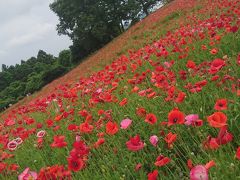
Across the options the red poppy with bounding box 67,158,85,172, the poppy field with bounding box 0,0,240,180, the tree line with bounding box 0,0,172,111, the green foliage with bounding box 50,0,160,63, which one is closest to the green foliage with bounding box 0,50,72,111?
the tree line with bounding box 0,0,172,111

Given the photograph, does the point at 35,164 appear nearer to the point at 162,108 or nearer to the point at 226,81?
the point at 162,108

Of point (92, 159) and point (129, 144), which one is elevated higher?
point (129, 144)

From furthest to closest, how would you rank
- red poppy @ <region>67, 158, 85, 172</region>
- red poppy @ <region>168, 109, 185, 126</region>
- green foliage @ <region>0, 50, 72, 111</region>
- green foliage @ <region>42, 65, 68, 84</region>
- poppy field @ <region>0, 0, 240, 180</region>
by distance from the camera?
green foliage @ <region>0, 50, 72, 111</region>
green foliage @ <region>42, 65, 68, 84</region>
red poppy @ <region>67, 158, 85, 172</region>
red poppy @ <region>168, 109, 185, 126</region>
poppy field @ <region>0, 0, 240, 180</region>

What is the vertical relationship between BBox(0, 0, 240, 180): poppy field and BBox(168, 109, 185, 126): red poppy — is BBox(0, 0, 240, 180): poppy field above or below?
below

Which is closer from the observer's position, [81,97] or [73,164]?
[73,164]

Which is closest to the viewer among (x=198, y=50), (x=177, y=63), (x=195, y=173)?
(x=195, y=173)

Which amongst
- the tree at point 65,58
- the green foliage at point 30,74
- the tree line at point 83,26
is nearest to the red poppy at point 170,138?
the green foliage at point 30,74

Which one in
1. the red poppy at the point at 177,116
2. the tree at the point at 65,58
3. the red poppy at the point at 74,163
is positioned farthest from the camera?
the tree at the point at 65,58

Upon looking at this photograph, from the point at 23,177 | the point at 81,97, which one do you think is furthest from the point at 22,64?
the point at 23,177

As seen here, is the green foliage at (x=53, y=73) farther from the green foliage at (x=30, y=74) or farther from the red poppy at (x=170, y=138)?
the red poppy at (x=170, y=138)

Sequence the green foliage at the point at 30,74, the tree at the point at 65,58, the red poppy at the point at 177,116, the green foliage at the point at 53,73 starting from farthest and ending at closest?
the tree at the point at 65,58
the green foliage at the point at 30,74
the green foliage at the point at 53,73
the red poppy at the point at 177,116

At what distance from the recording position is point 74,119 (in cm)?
550

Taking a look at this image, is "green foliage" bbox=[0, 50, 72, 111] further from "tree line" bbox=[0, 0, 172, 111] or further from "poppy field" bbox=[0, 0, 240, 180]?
"poppy field" bbox=[0, 0, 240, 180]

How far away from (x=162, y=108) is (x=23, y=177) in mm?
1538
